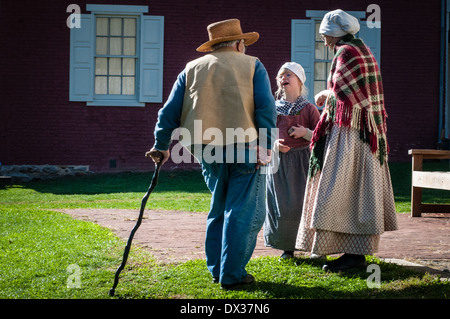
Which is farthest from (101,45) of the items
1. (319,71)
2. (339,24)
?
(339,24)

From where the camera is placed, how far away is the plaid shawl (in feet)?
14.3

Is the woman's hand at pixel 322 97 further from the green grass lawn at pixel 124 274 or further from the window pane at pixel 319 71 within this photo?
the window pane at pixel 319 71

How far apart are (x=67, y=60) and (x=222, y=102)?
10.6 m

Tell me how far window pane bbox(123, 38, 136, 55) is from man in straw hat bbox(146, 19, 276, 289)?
10318mm

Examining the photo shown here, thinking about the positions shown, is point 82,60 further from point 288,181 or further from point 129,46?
point 288,181

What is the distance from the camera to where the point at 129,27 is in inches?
546

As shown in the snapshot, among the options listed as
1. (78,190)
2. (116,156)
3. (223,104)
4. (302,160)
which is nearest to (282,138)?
(302,160)

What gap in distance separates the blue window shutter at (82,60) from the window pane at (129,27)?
2.50ft

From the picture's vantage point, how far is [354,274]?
14.0 feet

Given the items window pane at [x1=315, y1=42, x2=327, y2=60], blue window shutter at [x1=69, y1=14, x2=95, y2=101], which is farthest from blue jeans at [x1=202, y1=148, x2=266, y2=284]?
window pane at [x1=315, y1=42, x2=327, y2=60]

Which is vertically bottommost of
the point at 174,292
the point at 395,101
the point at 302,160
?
the point at 174,292

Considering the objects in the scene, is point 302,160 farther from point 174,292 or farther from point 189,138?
point 174,292

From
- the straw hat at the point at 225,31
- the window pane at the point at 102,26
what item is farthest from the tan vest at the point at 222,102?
the window pane at the point at 102,26

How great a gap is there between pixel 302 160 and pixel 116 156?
944 cm
